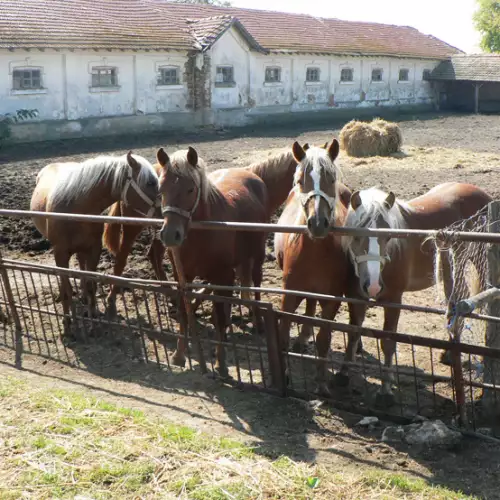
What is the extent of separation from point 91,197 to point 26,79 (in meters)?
16.5

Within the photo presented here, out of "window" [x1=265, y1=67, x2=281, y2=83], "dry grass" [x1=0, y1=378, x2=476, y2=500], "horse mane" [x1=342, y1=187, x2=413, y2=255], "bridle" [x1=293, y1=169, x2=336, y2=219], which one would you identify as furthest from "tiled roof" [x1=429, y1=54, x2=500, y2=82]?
"dry grass" [x1=0, y1=378, x2=476, y2=500]

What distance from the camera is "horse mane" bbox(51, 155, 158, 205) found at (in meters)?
5.96

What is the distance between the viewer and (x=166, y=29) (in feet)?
82.9

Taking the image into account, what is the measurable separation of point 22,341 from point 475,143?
17.2 metres

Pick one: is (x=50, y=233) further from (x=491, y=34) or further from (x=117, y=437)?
(x=491, y=34)

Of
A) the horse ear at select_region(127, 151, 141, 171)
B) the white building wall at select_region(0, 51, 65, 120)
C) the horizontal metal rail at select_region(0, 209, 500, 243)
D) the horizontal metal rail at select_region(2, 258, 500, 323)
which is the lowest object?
the horizontal metal rail at select_region(2, 258, 500, 323)

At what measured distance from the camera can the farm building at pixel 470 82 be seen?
33344 mm

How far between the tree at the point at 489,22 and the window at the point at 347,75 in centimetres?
2466

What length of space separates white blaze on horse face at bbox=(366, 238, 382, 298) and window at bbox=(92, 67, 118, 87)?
20.0 meters

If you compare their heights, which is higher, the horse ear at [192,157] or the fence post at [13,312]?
the horse ear at [192,157]


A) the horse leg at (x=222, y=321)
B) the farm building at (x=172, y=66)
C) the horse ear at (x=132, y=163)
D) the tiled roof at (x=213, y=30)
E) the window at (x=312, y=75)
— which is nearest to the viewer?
the horse leg at (x=222, y=321)

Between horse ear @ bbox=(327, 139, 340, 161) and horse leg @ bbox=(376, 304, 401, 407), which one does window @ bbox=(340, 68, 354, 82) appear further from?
horse leg @ bbox=(376, 304, 401, 407)

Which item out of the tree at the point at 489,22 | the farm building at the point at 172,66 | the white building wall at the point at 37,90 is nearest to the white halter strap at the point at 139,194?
the farm building at the point at 172,66

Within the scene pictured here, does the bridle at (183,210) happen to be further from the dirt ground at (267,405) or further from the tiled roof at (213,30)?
the tiled roof at (213,30)
